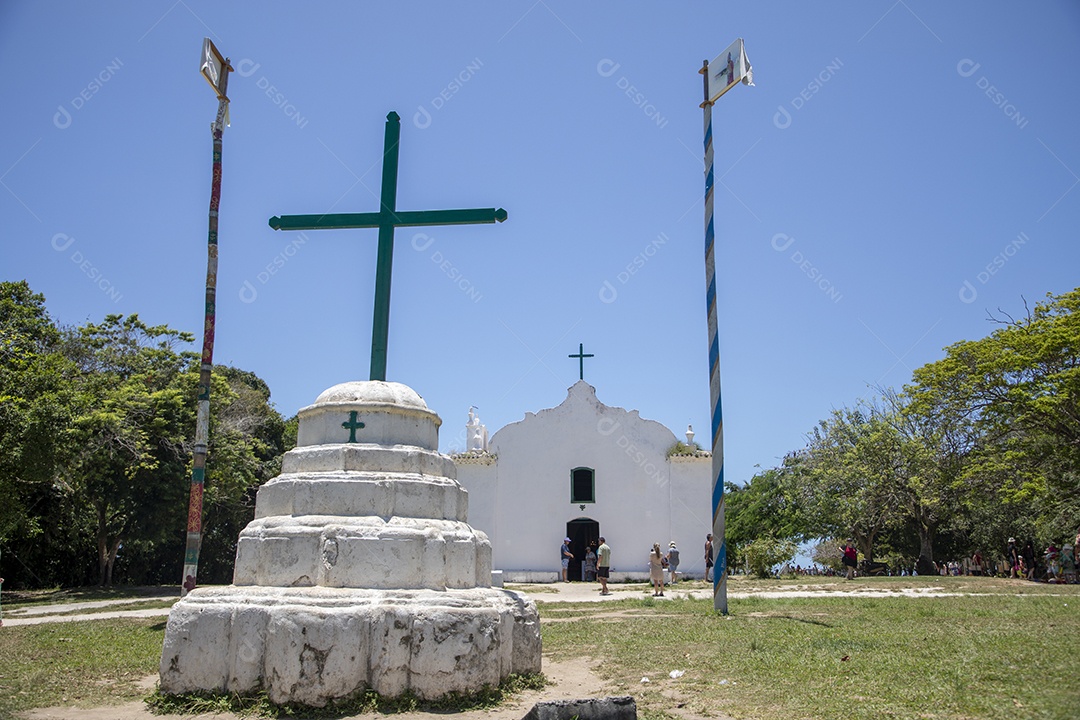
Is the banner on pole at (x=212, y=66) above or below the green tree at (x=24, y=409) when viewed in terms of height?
above

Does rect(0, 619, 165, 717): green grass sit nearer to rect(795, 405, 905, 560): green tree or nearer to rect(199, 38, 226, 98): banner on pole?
rect(199, 38, 226, 98): banner on pole

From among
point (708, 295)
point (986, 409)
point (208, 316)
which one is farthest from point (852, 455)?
point (208, 316)

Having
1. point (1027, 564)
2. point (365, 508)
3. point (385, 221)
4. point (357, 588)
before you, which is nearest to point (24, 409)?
point (385, 221)

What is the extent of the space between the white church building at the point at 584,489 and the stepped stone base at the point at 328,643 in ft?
66.5

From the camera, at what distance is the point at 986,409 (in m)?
20.7

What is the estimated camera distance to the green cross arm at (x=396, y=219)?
8.17m

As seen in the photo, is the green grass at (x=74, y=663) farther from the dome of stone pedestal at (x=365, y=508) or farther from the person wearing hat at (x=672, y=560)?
the person wearing hat at (x=672, y=560)

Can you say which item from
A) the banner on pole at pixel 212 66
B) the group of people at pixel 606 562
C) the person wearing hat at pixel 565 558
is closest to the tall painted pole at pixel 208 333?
the banner on pole at pixel 212 66

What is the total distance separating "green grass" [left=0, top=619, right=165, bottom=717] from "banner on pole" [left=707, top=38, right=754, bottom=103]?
37.6ft

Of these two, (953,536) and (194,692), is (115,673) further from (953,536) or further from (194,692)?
(953,536)

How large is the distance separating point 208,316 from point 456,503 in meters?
7.45

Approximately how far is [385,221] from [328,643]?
14.3ft

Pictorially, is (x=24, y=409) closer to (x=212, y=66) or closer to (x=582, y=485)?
(x=212, y=66)

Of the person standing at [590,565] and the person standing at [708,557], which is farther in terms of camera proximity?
the person standing at [590,565]
